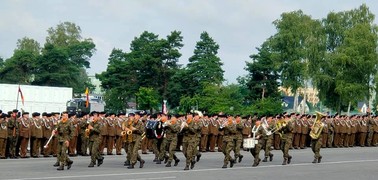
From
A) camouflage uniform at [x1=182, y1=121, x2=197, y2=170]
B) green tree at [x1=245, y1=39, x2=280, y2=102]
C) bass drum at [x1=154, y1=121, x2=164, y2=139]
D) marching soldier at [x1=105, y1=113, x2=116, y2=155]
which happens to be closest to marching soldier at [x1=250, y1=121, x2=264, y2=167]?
camouflage uniform at [x1=182, y1=121, x2=197, y2=170]

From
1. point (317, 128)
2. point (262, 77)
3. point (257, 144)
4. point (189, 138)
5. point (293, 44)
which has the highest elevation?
point (293, 44)

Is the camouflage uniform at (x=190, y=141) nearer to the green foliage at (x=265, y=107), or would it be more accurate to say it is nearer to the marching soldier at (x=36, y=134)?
the marching soldier at (x=36, y=134)

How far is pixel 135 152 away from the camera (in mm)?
22156

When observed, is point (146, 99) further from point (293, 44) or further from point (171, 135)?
→ point (171, 135)

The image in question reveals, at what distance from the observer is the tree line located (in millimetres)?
73000

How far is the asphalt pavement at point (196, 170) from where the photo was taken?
64.2ft

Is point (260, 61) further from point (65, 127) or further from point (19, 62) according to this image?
point (65, 127)

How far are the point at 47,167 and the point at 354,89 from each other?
56546 mm

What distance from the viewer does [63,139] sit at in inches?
834

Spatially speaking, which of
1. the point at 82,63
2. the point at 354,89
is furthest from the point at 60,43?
the point at 354,89

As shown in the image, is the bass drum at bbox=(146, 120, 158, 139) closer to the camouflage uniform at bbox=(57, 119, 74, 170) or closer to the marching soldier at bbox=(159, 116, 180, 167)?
the marching soldier at bbox=(159, 116, 180, 167)

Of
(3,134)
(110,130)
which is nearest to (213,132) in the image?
(110,130)

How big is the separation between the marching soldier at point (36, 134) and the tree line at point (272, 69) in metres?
41.0

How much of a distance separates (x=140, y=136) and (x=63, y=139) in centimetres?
249
